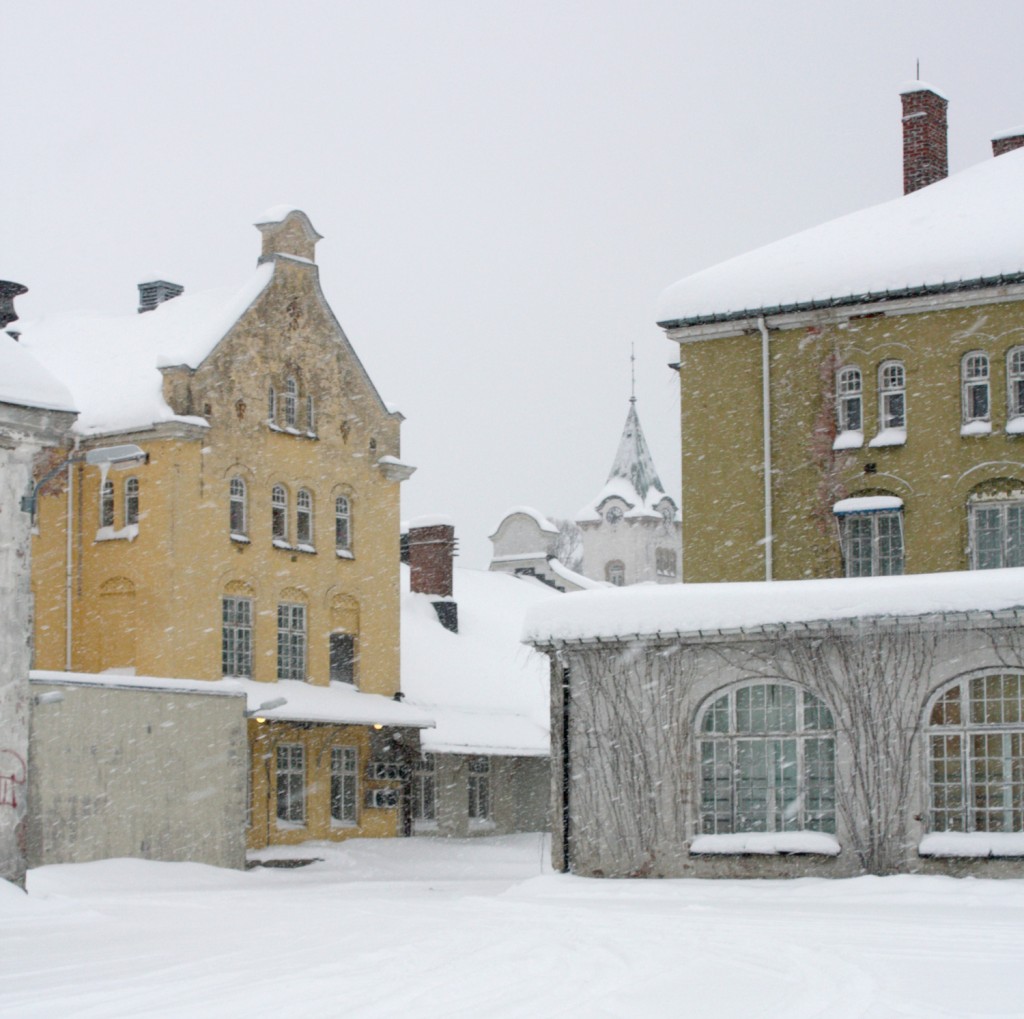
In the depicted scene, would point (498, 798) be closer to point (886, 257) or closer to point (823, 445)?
point (823, 445)

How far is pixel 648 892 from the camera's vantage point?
896 inches

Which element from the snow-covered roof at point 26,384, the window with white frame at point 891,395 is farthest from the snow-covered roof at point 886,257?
the snow-covered roof at point 26,384

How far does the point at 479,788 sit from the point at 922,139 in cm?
1892

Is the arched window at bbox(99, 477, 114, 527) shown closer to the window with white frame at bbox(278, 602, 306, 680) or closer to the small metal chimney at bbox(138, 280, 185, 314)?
the window with white frame at bbox(278, 602, 306, 680)

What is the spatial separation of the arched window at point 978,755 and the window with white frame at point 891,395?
866cm

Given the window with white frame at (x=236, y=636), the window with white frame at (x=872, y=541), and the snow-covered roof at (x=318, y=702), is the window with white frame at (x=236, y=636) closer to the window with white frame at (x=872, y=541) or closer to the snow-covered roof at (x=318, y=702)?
the snow-covered roof at (x=318, y=702)

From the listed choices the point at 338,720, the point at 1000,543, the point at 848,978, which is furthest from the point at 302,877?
the point at 848,978

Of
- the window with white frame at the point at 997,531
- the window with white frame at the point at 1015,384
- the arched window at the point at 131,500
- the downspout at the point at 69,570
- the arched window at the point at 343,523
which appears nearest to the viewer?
the window with white frame at the point at 997,531

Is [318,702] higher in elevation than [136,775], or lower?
higher

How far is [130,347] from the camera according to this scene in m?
40.7

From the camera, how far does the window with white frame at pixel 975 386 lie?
30.2m

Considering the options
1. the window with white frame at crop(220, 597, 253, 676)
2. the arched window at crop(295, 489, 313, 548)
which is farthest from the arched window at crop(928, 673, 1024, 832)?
the arched window at crop(295, 489, 313, 548)

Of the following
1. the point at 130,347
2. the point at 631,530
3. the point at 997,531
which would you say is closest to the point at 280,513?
the point at 130,347

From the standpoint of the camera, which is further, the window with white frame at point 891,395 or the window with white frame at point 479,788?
the window with white frame at point 479,788
